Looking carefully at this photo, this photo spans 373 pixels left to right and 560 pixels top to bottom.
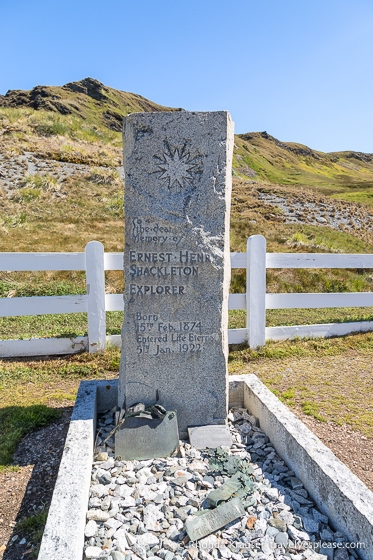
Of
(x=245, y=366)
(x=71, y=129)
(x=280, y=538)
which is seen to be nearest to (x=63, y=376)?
(x=245, y=366)

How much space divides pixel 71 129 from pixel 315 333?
997 inches

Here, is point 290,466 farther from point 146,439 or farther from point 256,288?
point 256,288

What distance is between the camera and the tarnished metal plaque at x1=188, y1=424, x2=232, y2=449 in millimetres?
3600

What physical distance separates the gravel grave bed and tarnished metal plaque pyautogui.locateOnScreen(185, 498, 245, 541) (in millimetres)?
38

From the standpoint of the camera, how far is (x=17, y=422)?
4.16 metres

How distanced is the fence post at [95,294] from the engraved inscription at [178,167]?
8.28 feet

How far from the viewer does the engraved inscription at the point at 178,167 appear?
143 inches


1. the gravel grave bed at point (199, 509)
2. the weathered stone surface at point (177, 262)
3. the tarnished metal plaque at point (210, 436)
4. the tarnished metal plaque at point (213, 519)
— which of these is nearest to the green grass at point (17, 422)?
the gravel grave bed at point (199, 509)

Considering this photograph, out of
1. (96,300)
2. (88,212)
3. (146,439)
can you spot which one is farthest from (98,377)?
(88,212)

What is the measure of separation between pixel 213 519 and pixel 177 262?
2.01 m

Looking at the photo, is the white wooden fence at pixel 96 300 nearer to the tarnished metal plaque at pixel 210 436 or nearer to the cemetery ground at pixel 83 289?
the cemetery ground at pixel 83 289

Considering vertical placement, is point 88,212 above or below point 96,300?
above

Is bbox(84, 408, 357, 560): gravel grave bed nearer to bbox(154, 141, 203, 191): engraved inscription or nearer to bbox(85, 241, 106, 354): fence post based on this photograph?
bbox(154, 141, 203, 191): engraved inscription

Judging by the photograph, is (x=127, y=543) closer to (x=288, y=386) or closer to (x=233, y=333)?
(x=288, y=386)
